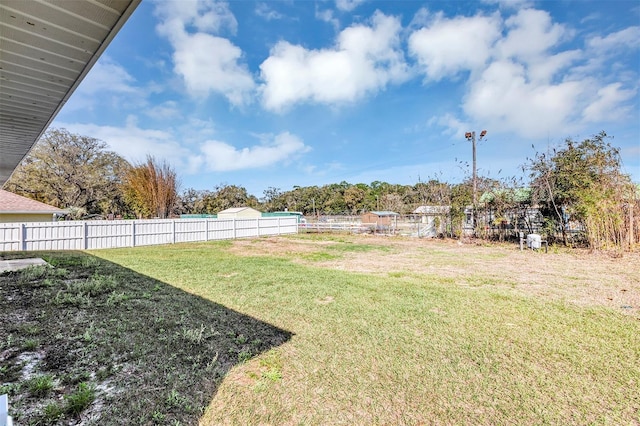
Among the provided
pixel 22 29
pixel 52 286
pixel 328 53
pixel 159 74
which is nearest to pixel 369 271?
pixel 52 286

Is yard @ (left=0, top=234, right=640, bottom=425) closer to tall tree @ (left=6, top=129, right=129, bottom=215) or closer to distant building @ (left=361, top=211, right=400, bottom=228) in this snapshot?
distant building @ (left=361, top=211, right=400, bottom=228)

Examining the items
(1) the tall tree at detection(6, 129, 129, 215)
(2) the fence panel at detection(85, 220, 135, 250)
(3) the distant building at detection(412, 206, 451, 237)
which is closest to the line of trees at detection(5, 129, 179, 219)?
(1) the tall tree at detection(6, 129, 129, 215)

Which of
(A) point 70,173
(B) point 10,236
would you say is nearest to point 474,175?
(B) point 10,236

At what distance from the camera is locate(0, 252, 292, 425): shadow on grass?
168cm

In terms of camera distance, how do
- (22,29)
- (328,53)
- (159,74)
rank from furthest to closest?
(159,74) → (328,53) → (22,29)

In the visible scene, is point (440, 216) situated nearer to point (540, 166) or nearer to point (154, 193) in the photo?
point (540, 166)

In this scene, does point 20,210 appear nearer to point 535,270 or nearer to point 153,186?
point 153,186

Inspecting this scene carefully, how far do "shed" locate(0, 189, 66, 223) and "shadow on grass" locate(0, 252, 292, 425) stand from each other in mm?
11666

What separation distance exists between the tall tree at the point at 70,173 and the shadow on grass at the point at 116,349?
2092 cm

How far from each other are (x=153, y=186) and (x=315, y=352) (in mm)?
18496

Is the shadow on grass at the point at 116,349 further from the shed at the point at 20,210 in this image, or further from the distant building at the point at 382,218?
the distant building at the point at 382,218

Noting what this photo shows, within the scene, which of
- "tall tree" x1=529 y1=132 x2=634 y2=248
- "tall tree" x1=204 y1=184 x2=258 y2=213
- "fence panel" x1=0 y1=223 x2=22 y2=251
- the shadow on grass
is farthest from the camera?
"tall tree" x1=204 y1=184 x2=258 y2=213

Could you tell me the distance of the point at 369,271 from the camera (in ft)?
20.6

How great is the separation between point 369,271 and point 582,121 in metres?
13.1
